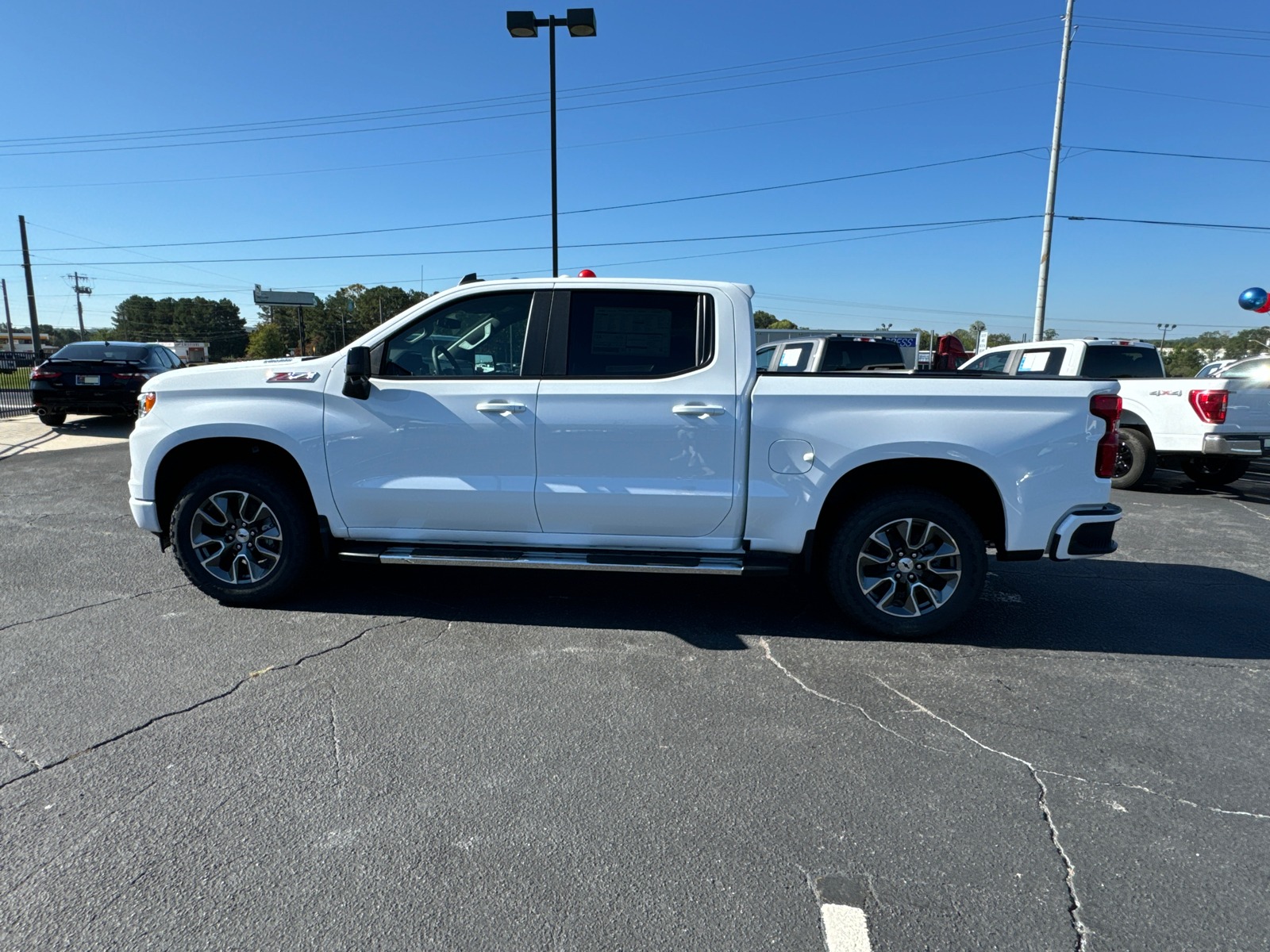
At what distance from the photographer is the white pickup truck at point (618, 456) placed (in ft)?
13.1

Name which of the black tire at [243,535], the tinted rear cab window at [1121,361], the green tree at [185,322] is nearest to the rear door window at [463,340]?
the black tire at [243,535]

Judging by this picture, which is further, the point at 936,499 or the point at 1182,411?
the point at 1182,411

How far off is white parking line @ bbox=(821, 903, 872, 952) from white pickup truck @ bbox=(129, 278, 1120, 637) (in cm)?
204

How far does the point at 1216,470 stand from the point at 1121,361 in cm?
199

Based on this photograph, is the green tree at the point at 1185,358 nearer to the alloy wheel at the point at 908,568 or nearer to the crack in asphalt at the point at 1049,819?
the alloy wheel at the point at 908,568

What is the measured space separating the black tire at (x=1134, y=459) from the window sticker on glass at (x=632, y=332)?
7623 millimetres

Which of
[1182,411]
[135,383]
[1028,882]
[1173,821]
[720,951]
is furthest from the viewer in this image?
[135,383]

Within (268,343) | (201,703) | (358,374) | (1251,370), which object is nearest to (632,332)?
(358,374)

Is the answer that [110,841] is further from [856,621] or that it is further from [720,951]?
[856,621]

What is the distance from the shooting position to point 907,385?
4008mm

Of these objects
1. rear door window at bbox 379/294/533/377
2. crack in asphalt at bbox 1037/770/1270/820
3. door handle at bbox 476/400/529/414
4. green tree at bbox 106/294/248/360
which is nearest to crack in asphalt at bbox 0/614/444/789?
door handle at bbox 476/400/529/414

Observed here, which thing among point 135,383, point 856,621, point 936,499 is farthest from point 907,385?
point 135,383

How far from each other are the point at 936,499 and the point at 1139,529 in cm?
470

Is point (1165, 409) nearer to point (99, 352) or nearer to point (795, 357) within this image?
point (795, 357)
